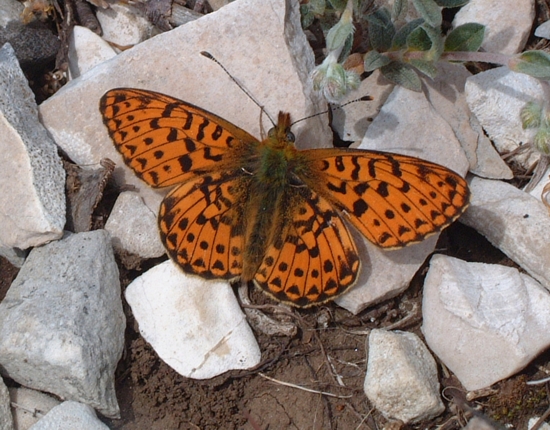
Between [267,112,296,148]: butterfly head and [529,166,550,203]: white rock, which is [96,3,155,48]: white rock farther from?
[529,166,550,203]: white rock

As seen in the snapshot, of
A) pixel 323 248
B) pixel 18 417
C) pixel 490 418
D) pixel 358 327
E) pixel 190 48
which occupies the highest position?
pixel 190 48

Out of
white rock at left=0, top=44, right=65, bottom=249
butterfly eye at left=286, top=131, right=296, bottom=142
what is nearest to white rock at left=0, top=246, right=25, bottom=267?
white rock at left=0, top=44, right=65, bottom=249

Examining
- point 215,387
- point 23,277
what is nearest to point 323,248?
point 215,387

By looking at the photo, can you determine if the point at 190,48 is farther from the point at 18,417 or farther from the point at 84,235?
the point at 18,417

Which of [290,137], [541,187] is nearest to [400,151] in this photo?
[290,137]

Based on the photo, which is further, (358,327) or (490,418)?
(358,327)

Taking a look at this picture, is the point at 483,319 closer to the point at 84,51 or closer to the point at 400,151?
the point at 400,151

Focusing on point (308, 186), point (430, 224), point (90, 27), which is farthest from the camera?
point (90, 27)
